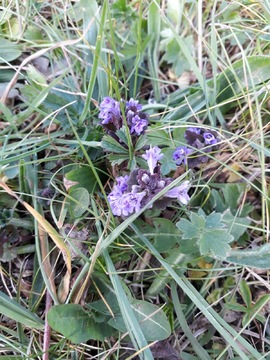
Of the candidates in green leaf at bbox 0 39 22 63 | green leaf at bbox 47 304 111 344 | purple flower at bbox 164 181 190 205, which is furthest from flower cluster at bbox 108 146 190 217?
green leaf at bbox 0 39 22 63

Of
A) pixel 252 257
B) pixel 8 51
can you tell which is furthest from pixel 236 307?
pixel 8 51

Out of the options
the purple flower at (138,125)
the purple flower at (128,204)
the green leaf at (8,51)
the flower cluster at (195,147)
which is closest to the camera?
the purple flower at (128,204)

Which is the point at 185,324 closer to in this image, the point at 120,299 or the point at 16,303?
the point at 120,299

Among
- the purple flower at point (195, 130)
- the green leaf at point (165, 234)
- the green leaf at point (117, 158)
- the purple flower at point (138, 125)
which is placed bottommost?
the green leaf at point (165, 234)

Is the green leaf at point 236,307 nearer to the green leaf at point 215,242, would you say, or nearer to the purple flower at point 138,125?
the green leaf at point 215,242

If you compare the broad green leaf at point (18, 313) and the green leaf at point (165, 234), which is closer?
the broad green leaf at point (18, 313)

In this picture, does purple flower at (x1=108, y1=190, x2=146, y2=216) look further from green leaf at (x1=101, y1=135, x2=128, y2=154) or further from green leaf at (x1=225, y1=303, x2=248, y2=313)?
green leaf at (x1=225, y1=303, x2=248, y2=313)

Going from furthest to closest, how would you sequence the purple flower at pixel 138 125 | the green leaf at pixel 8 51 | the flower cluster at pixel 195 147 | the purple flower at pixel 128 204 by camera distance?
the green leaf at pixel 8 51, the flower cluster at pixel 195 147, the purple flower at pixel 138 125, the purple flower at pixel 128 204

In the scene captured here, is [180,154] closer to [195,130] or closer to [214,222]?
[195,130]

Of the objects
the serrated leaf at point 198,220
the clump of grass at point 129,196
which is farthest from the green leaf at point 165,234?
the serrated leaf at point 198,220
